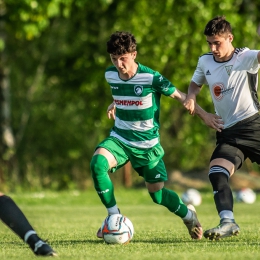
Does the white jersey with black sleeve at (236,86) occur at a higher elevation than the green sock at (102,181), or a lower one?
higher

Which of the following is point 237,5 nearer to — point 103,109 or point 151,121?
point 103,109

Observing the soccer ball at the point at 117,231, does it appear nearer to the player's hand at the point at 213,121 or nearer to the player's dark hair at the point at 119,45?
the player's hand at the point at 213,121

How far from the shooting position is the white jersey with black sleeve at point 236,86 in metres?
8.59

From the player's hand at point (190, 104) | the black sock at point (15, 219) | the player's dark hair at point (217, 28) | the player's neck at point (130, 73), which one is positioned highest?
the player's dark hair at point (217, 28)

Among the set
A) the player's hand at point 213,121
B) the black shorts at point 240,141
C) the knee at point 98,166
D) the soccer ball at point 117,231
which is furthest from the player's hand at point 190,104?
the soccer ball at point 117,231

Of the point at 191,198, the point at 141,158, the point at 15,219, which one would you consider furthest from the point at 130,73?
the point at 191,198

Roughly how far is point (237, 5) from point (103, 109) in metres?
5.51

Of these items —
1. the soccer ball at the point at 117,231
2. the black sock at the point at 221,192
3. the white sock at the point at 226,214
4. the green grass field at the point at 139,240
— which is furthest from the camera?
the black sock at the point at 221,192

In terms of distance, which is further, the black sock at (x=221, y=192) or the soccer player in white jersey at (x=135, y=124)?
the soccer player in white jersey at (x=135, y=124)

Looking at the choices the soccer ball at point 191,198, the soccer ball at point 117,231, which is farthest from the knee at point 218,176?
the soccer ball at point 191,198

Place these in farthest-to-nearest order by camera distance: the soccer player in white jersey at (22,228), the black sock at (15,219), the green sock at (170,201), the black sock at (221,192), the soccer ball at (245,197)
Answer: the soccer ball at (245,197) < the green sock at (170,201) < the black sock at (221,192) < the black sock at (15,219) < the soccer player in white jersey at (22,228)

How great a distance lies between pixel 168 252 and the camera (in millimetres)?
7059

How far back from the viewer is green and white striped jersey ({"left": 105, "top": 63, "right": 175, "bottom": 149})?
343 inches

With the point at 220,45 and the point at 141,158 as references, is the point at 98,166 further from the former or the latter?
the point at 220,45
